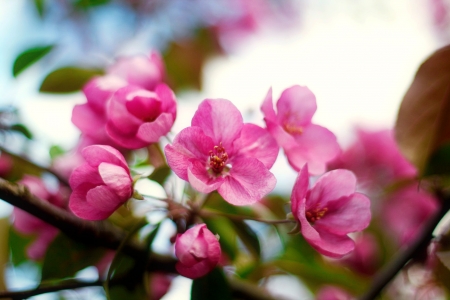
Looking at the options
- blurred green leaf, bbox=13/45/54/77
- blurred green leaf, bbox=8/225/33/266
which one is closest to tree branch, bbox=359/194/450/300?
blurred green leaf, bbox=8/225/33/266

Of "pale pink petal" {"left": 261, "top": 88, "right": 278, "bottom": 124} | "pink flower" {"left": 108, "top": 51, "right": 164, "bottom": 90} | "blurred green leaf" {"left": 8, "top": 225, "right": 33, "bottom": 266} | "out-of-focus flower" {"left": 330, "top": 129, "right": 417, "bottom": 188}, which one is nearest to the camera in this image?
"pale pink petal" {"left": 261, "top": 88, "right": 278, "bottom": 124}

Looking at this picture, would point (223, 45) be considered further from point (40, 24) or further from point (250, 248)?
point (250, 248)

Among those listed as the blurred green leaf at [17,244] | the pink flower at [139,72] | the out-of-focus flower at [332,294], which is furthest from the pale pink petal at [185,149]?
the out-of-focus flower at [332,294]

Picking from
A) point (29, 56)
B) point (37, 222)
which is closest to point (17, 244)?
point (37, 222)

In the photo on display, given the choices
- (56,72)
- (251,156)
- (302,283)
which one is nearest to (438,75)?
(251,156)

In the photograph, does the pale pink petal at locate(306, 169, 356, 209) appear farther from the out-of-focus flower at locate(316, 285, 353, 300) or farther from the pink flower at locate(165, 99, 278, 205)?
the out-of-focus flower at locate(316, 285, 353, 300)

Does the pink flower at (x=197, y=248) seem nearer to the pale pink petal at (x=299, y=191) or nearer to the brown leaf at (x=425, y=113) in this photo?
the pale pink petal at (x=299, y=191)

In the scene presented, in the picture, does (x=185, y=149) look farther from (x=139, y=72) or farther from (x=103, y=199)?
(x=139, y=72)
